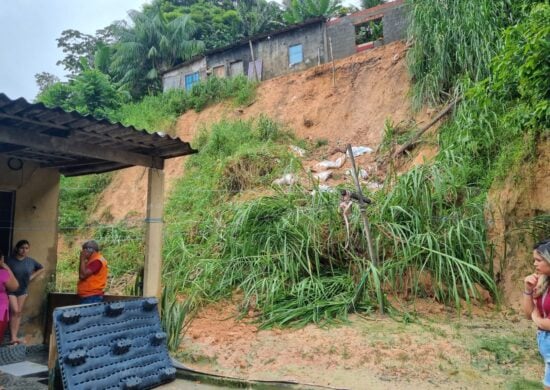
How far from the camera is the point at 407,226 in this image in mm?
5410

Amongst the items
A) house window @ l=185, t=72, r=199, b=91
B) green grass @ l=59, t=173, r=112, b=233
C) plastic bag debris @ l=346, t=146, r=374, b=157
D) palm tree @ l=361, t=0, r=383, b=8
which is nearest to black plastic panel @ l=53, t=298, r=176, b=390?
plastic bag debris @ l=346, t=146, r=374, b=157

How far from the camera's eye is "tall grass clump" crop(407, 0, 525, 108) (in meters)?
7.51

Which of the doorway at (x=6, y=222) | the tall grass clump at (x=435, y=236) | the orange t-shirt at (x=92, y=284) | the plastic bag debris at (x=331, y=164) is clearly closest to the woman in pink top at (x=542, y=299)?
the tall grass clump at (x=435, y=236)

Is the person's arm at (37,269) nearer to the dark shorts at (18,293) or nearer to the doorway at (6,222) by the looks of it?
the dark shorts at (18,293)

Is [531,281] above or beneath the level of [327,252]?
beneath

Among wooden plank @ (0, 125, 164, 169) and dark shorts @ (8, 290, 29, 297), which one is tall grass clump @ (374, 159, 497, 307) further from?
dark shorts @ (8, 290, 29, 297)

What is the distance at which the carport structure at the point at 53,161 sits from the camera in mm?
3307

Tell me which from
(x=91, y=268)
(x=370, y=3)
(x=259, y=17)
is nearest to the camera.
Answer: (x=91, y=268)

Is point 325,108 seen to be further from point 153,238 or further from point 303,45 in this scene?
point 153,238

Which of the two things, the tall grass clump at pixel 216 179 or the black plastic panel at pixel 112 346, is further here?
the tall grass clump at pixel 216 179

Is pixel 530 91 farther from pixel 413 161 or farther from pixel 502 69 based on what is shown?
pixel 413 161

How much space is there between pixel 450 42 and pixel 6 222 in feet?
27.9

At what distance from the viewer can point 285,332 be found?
462 cm

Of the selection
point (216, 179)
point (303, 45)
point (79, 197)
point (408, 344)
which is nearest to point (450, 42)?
point (216, 179)
